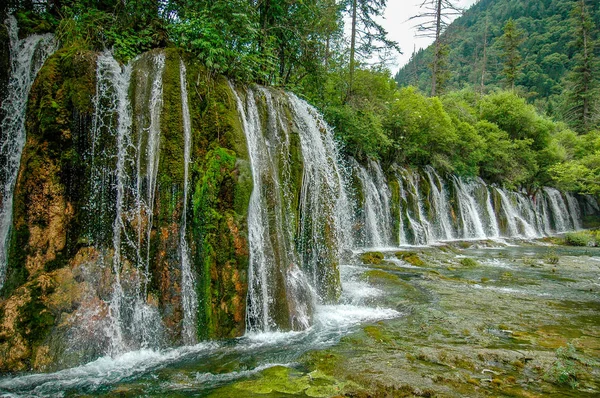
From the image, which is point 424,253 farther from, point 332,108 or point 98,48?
point 98,48

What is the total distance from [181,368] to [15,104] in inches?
217

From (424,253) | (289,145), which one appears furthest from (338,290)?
(424,253)

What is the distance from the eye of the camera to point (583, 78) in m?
40.2

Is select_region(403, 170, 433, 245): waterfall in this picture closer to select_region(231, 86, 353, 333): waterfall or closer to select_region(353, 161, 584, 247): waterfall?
select_region(353, 161, 584, 247): waterfall

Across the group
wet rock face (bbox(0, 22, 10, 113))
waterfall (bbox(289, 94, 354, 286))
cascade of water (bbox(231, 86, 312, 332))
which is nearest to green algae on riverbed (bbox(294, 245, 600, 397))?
cascade of water (bbox(231, 86, 312, 332))

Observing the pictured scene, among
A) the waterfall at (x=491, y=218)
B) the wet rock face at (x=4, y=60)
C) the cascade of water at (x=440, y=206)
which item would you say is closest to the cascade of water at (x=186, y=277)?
the wet rock face at (x=4, y=60)

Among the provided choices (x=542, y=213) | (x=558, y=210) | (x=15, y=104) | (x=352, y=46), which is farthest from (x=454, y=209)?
(x=15, y=104)

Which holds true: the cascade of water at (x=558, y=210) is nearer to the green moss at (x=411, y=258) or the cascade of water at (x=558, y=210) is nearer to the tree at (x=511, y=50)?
the tree at (x=511, y=50)

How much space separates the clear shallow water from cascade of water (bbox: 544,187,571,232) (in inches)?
1267

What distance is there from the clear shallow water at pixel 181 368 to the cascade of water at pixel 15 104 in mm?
2714

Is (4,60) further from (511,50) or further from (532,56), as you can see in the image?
(532,56)

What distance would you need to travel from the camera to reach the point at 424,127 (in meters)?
21.8

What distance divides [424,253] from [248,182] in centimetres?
1125

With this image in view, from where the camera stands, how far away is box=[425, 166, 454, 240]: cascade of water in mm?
21188
